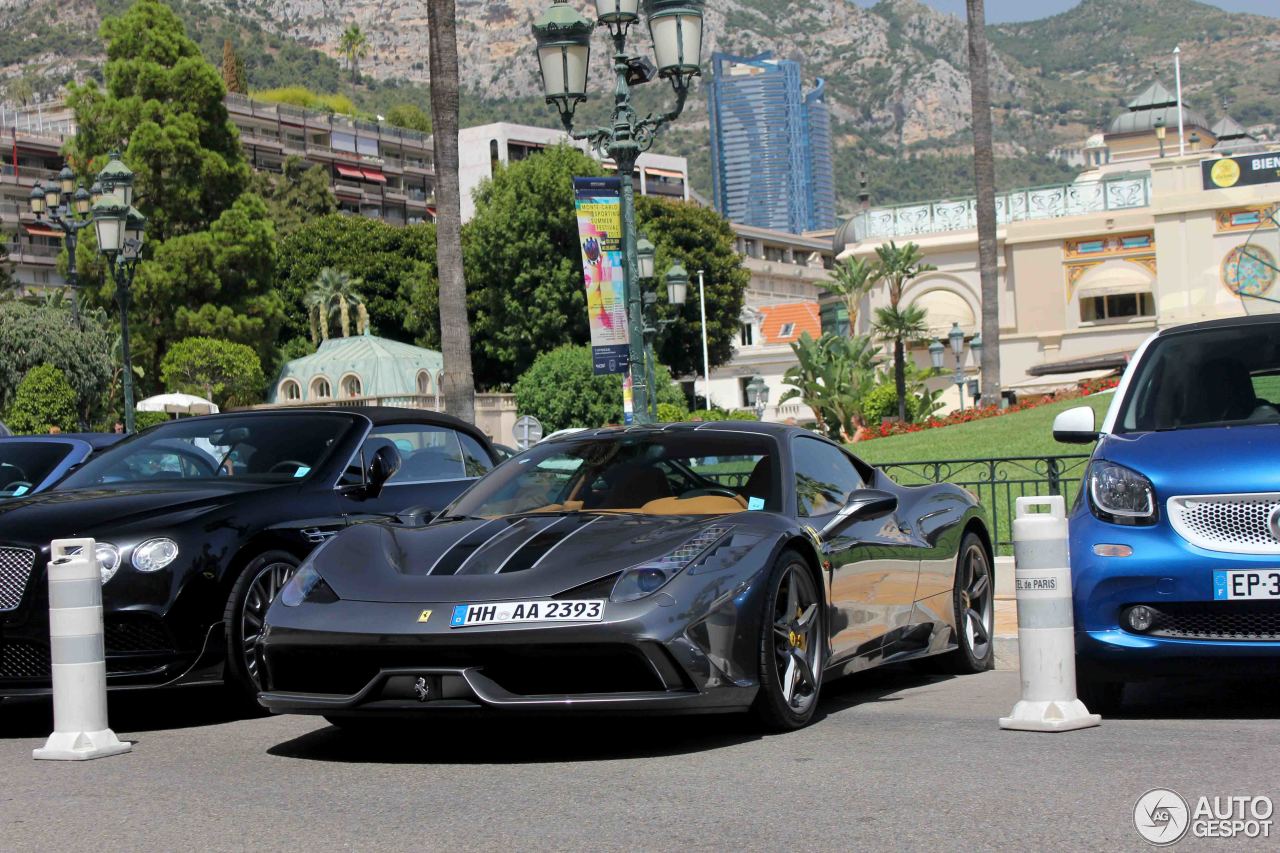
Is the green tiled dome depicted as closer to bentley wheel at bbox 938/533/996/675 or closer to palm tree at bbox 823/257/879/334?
palm tree at bbox 823/257/879/334

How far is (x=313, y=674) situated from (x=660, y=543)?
53.8 inches

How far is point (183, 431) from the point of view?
886 cm

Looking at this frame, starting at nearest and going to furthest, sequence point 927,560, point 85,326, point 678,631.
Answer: point 678,631 < point 927,560 < point 85,326

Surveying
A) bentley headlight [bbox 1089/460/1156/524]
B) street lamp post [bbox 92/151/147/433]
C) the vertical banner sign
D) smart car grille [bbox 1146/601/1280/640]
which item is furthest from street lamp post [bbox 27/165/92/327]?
smart car grille [bbox 1146/601/1280/640]

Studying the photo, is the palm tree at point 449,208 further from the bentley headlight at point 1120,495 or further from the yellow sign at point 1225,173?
the yellow sign at point 1225,173

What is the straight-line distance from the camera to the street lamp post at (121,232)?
22031 mm

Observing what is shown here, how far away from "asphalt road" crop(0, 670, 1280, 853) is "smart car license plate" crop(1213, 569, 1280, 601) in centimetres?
52

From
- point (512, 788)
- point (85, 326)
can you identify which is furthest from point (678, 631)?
point (85, 326)

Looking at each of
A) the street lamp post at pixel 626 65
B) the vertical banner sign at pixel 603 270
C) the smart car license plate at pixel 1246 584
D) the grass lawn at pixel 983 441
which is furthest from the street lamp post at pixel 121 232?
the smart car license plate at pixel 1246 584

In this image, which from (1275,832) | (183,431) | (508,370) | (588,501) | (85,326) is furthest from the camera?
(508,370)

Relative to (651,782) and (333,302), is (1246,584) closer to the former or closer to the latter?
(651,782)

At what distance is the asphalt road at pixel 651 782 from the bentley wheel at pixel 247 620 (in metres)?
0.27

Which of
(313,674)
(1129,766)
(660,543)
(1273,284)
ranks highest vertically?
(1273,284)

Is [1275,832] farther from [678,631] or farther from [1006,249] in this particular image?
[1006,249]
